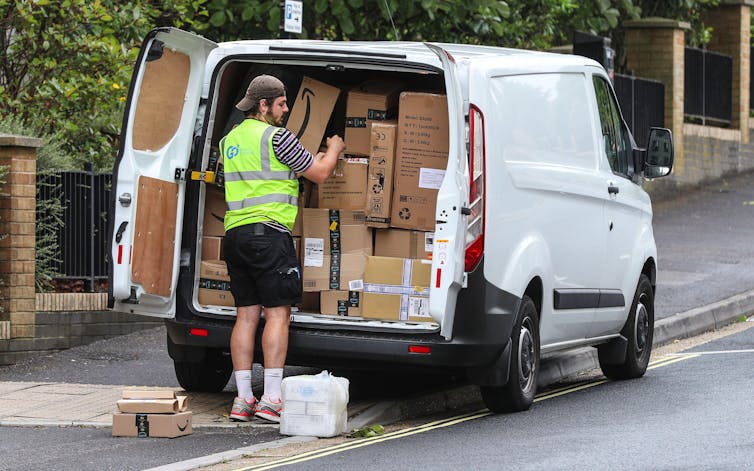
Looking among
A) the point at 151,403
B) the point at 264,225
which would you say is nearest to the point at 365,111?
the point at 264,225

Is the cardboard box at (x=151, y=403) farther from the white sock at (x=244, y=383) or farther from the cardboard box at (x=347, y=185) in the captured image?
the cardboard box at (x=347, y=185)

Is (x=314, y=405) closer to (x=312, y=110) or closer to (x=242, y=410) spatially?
(x=242, y=410)

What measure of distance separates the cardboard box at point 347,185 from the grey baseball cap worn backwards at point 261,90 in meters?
0.66

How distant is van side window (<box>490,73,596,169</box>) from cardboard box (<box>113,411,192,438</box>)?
227 cm

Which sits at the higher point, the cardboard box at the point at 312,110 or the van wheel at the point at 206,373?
the cardboard box at the point at 312,110

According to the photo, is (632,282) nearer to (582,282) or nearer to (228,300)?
(582,282)

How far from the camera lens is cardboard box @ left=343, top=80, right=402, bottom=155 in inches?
353

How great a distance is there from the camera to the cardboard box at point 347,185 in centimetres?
890

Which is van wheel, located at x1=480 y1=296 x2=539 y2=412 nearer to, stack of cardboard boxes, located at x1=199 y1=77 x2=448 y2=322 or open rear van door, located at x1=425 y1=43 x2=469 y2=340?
stack of cardboard boxes, located at x1=199 y1=77 x2=448 y2=322

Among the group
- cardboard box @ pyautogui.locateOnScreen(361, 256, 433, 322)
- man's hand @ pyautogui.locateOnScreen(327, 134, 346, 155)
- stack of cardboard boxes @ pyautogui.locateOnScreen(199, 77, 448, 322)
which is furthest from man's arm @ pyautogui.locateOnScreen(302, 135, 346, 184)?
cardboard box @ pyautogui.locateOnScreen(361, 256, 433, 322)

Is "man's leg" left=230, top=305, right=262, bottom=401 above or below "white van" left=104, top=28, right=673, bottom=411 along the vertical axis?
below

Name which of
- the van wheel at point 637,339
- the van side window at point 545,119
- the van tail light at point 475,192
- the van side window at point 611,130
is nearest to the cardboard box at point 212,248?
the van tail light at point 475,192

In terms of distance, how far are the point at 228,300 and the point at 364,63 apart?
165 centimetres

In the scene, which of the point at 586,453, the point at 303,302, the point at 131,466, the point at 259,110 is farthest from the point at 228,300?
the point at 586,453
